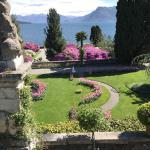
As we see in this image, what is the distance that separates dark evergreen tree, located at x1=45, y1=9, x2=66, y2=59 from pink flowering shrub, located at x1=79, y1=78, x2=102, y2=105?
710 inches

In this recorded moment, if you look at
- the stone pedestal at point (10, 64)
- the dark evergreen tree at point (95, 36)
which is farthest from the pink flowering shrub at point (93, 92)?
the dark evergreen tree at point (95, 36)

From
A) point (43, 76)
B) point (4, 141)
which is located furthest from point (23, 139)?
point (43, 76)

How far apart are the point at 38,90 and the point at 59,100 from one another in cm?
306

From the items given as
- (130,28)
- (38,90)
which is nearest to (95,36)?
(130,28)

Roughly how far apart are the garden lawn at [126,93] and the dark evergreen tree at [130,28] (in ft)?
20.4

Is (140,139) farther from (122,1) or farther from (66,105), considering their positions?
(122,1)

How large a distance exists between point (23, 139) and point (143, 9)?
36388 mm

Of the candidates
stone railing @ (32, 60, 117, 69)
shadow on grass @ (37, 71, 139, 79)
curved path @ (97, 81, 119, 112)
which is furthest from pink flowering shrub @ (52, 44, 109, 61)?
curved path @ (97, 81, 119, 112)

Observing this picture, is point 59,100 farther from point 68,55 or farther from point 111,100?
point 68,55

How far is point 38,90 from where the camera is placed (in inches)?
1341

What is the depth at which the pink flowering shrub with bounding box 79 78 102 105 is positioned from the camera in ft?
102

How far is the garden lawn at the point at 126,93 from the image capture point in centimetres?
2792

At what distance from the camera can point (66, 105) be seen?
3028 cm

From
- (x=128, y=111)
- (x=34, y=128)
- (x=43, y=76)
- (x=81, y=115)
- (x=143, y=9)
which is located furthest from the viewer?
(x=143, y=9)
